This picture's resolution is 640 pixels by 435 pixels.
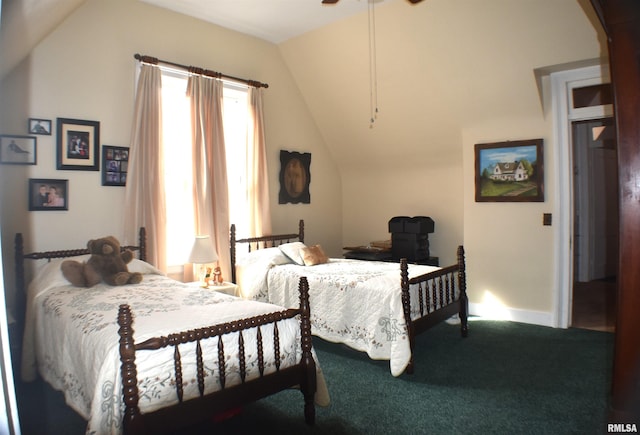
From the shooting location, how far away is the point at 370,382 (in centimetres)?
316

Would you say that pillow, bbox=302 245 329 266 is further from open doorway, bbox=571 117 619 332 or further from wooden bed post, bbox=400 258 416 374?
open doorway, bbox=571 117 619 332

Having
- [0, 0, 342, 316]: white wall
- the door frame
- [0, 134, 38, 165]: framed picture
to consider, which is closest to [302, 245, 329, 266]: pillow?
[0, 0, 342, 316]: white wall

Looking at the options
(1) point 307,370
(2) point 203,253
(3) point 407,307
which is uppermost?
(2) point 203,253

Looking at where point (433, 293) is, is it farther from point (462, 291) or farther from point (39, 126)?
point (39, 126)

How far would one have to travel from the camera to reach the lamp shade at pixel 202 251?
4109 millimetres

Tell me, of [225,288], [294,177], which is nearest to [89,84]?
[225,288]

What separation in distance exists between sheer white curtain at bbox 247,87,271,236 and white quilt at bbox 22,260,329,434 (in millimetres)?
1773

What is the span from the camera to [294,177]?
567 cm

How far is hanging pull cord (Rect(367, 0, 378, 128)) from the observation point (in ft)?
14.7

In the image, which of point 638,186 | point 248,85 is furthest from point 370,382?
point 248,85

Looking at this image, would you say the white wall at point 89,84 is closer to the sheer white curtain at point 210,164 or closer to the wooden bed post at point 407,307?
the sheer white curtain at point 210,164

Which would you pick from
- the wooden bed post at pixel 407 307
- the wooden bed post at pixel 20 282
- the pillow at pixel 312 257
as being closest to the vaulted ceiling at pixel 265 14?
the wooden bed post at pixel 20 282

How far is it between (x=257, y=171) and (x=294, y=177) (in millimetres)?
723

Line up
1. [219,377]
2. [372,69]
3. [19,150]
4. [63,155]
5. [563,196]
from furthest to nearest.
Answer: [372,69] → [563,196] → [63,155] → [19,150] → [219,377]
